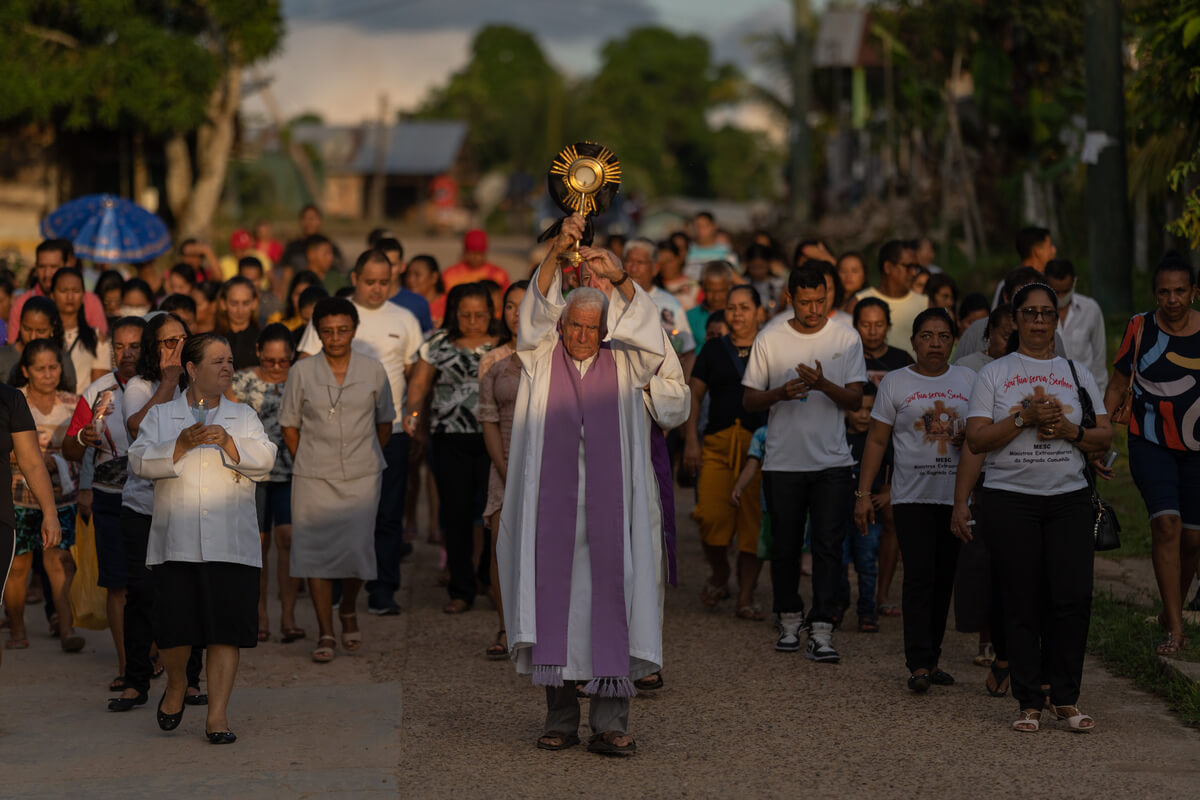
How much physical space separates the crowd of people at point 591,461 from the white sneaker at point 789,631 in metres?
0.06

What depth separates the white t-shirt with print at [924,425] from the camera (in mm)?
7922

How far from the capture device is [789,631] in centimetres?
866

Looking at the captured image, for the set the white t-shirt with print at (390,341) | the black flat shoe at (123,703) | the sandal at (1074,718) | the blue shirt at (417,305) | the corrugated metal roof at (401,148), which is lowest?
the black flat shoe at (123,703)

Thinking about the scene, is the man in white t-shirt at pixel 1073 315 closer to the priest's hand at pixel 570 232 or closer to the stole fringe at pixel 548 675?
the priest's hand at pixel 570 232

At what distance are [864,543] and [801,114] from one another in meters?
19.6

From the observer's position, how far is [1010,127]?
2278 centimetres

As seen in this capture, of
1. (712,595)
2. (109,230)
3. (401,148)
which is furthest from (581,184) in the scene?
(401,148)

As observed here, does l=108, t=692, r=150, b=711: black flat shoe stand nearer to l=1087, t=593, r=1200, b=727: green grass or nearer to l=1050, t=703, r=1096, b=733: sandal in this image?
l=1050, t=703, r=1096, b=733: sandal

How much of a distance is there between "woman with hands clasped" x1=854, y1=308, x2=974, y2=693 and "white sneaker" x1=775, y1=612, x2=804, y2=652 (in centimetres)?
82

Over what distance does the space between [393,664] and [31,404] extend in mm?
2443

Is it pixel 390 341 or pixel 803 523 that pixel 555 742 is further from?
pixel 390 341

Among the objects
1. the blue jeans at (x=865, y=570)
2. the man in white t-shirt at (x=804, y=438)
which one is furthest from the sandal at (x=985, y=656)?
the blue jeans at (x=865, y=570)

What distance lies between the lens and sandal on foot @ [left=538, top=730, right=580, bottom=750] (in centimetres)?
676

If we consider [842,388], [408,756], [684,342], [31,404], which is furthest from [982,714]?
[31,404]
